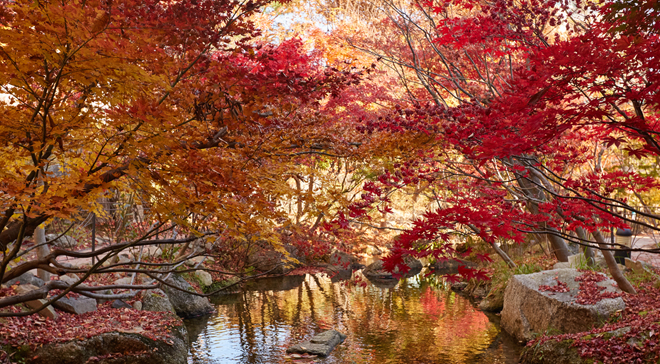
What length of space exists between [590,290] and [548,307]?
0.65m

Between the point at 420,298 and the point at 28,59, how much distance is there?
10.0 meters

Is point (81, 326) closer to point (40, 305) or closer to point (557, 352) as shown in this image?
point (40, 305)

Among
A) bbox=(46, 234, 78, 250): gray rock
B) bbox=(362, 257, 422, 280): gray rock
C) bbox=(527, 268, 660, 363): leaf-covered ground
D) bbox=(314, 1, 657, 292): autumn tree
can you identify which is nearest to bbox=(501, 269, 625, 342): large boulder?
bbox=(527, 268, 660, 363): leaf-covered ground

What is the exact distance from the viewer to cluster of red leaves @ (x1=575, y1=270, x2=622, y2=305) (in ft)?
22.7

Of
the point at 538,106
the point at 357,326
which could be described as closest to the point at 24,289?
the point at 357,326

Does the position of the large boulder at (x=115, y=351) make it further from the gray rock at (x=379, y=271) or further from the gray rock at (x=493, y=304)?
the gray rock at (x=379, y=271)

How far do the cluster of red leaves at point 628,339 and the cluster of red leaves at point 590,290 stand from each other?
380 mm

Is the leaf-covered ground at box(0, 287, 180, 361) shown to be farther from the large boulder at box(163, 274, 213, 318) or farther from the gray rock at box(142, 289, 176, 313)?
the large boulder at box(163, 274, 213, 318)

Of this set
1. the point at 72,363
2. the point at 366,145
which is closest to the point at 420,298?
the point at 366,145

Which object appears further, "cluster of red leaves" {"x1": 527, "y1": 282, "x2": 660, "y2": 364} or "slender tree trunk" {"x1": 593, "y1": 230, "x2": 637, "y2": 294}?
"slender tree trunk" {"x1": 593, "y1": 230, "x2": 637, "y2": 294}

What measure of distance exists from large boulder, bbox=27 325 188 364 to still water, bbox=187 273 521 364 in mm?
554

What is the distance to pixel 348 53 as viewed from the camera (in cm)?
1331

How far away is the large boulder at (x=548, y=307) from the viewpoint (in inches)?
265

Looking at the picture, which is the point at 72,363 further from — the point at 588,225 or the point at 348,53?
the point at 348,53
